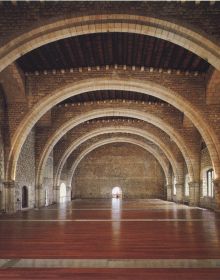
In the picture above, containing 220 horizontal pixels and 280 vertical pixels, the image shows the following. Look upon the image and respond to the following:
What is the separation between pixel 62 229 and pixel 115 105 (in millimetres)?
12320

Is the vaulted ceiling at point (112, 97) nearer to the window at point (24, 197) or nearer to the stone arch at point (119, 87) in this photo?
the stone arch at point (119, 87)

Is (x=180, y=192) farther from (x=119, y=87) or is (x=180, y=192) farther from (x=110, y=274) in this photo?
(x=110, y=274)

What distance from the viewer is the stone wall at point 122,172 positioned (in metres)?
38.2

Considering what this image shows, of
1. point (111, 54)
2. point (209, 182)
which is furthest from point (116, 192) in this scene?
point (111, 54)

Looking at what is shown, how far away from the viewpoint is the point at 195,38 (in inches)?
445

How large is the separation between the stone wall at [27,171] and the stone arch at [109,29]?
29.9 ft

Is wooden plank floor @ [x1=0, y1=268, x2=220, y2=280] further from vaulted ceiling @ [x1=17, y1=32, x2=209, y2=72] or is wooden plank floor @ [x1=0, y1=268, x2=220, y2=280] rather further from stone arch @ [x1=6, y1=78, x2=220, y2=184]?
stone arch @ [x1=6, y1=78, x2=220, y2=184]

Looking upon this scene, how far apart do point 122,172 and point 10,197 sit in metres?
21.4

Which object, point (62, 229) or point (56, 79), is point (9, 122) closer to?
point (56, 79)

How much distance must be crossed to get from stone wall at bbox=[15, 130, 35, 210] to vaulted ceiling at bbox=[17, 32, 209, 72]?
539 centimetres

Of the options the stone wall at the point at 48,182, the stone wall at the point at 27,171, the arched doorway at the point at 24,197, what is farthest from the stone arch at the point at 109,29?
the stone wall at the point at 48,182

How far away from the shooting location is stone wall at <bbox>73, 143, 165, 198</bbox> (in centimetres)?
3819

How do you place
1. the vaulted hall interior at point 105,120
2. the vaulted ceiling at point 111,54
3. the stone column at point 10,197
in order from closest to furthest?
the vaulted hall interior at point 105,120
the vaulted ceiling at point 111,54
the stone column at point 10,197

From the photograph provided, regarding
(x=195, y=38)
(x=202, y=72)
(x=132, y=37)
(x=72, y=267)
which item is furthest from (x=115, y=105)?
(x=72, y=267)
